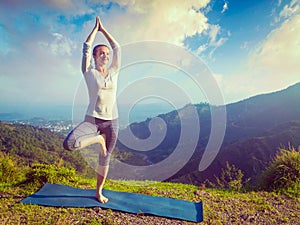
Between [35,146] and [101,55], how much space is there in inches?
2199

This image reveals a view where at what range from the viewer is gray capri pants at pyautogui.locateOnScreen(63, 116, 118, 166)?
329cm

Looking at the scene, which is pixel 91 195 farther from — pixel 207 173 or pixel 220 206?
pixel 207 173

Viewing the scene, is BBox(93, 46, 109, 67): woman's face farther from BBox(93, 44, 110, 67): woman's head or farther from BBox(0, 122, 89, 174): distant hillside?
BBox(0, 122, 89, 174): distant hillside

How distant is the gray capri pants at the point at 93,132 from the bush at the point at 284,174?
4214 mm

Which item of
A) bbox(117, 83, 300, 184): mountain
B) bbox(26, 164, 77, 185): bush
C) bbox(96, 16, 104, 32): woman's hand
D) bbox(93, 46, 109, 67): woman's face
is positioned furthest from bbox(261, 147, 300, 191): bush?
bbox(117, 83, 300, 184): mountain

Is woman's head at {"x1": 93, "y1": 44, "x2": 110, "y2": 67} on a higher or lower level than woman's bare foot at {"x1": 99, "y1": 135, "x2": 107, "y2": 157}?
higher

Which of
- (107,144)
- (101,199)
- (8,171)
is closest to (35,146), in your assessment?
(8,171)

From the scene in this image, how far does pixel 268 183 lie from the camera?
598 cm

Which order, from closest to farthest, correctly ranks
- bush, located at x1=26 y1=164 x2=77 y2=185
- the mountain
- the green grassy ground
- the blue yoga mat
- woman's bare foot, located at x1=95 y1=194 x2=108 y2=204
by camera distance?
the green grassy ground
the blue yoga mat
woman's bare foot, located at x1=95 y1=194 x2=108 y2=204
bush, located at x1=26 y1=164 x2=77 y2=185
the mountain

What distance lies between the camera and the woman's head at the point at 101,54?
12.0 ft

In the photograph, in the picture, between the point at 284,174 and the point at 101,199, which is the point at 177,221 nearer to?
the point at 101,199

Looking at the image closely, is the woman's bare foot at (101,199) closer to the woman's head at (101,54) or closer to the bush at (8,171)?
the woman's head at (101,54)

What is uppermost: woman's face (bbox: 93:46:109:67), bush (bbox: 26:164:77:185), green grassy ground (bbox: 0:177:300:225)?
woman's face (bbox: 93:46:109:67)

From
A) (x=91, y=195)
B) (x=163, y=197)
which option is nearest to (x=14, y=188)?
(x=91, y=195)
